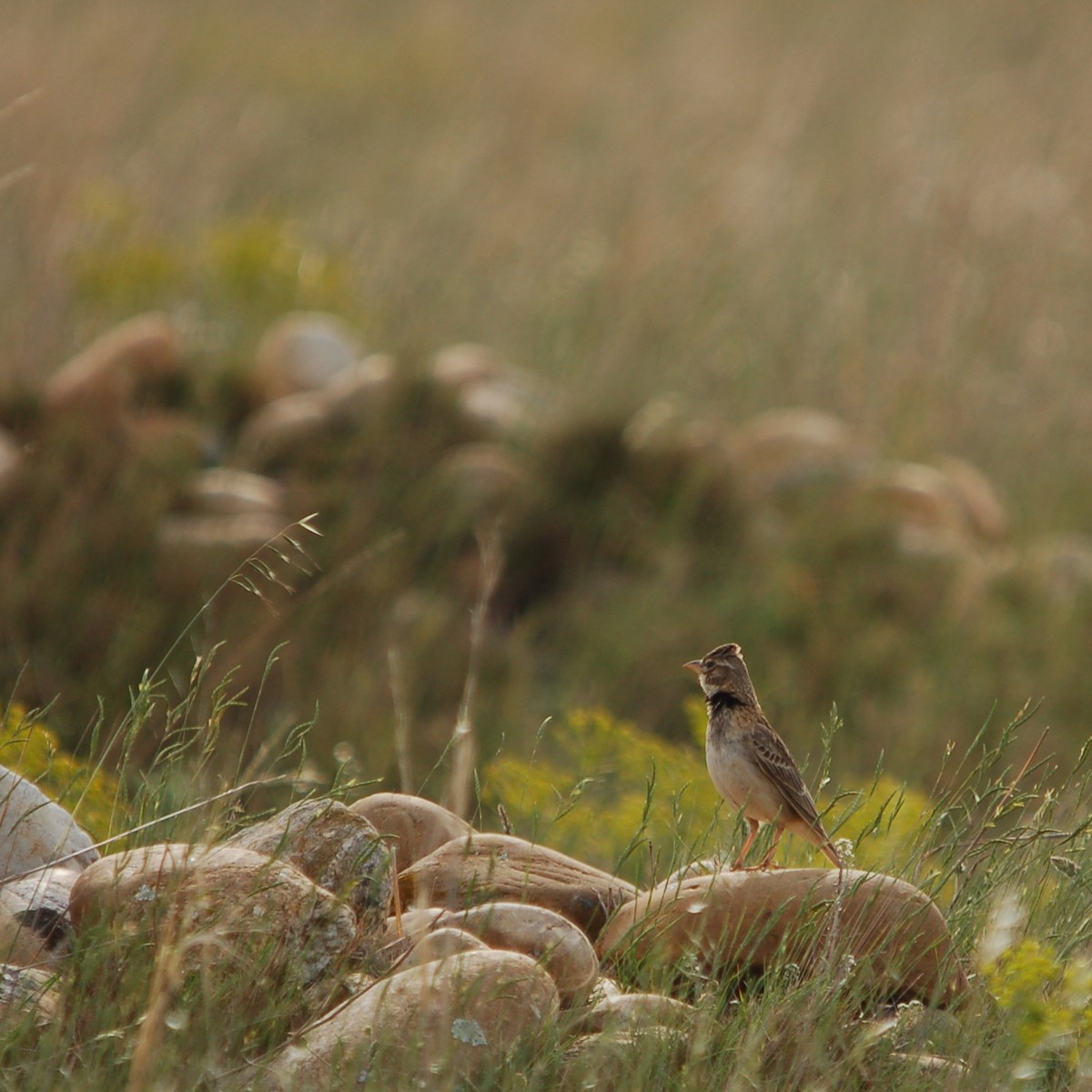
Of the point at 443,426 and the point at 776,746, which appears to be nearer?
the point at 776,746

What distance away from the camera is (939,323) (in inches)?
440

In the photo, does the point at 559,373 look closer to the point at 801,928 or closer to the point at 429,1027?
the point at 801,928

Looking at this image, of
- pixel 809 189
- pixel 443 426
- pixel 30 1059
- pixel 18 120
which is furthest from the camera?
pixel 809 189

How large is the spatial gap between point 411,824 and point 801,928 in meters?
0.92

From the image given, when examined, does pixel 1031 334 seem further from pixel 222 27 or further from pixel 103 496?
pixel 222 27

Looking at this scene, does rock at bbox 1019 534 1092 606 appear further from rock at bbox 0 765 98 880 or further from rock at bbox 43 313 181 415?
rock at bbox 0 765 98 880

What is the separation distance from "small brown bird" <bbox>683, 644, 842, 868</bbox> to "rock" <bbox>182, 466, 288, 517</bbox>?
14.6 ft

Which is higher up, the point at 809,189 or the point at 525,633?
the point at 809,189

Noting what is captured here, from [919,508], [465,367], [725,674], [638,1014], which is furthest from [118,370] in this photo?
[638,1014]

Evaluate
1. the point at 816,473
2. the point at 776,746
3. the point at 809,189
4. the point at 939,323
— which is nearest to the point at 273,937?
the point at 776,746

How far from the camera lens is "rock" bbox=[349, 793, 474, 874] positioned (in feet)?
11.5

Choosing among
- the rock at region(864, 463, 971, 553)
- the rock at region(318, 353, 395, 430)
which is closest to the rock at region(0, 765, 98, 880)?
the rock at region(318, 353, 395, 430)

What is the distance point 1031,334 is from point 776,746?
8.55 meters

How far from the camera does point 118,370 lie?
8.87 m
